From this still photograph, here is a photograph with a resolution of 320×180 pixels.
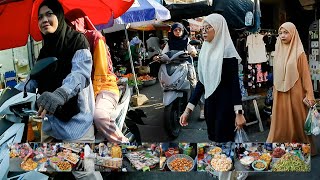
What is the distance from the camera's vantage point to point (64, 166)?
191cm

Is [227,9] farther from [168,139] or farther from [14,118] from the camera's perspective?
[14,118]

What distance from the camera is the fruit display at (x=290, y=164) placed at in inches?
69.7

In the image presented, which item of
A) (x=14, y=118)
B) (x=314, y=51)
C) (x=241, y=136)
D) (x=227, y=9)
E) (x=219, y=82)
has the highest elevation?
(x=227, y=9)

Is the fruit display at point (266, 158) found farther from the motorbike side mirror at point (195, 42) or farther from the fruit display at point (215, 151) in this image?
the motorbike side mirror at point (195, 42)

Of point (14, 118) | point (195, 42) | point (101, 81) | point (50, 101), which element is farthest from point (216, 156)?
point (14, 118)

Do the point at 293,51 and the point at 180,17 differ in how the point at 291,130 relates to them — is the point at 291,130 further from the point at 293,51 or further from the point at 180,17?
the point at 180,17

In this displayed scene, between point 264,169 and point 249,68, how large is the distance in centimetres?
56

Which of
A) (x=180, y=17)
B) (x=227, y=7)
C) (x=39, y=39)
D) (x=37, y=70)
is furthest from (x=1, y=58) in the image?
(x=227, y=7)

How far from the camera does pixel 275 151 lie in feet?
5.88

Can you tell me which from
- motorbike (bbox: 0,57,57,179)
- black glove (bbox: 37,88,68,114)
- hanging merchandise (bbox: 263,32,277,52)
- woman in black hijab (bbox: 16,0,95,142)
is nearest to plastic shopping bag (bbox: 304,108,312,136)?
hanging merchandise (bbox: 263,32,277,52)

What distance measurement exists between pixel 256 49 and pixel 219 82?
27 cm

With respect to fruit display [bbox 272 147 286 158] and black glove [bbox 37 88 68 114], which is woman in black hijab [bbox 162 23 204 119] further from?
black glove [bbox 37 88 68 114]

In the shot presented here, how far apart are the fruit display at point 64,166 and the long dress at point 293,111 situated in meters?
1.07

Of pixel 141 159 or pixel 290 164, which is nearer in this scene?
pixel 290 164
